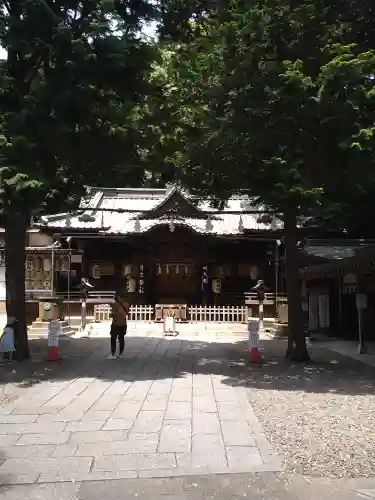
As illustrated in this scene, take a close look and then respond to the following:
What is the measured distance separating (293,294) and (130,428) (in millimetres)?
7047

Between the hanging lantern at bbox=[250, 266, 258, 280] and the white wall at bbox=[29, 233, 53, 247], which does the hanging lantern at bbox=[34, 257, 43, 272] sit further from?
the hanging lantern at bbox=[250, 266, 258, 280]

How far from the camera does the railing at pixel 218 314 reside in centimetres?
2411

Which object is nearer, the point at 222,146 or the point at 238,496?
the point at 238,496

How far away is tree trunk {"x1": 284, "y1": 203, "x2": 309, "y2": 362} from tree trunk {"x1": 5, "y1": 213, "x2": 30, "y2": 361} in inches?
267

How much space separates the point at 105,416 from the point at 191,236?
2015 cm

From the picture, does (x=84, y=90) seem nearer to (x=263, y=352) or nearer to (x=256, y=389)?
(x=256, y=389)

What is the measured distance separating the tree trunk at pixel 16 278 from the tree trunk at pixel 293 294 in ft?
22.2

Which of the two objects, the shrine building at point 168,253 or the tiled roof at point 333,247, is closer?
the tiled roof at point 333,247

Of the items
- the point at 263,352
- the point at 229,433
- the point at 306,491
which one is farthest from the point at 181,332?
the point at 306,491

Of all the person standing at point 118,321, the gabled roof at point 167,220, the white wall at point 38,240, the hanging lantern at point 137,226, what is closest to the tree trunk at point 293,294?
the person standing at point 118,321

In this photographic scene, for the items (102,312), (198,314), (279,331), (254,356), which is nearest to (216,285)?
(198,314)

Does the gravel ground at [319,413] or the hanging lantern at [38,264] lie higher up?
the hanging lantern at [38,264]

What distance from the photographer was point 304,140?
10.7 m

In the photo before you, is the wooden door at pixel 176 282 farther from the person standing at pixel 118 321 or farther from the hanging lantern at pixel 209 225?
the person standing at pixel 118 321
